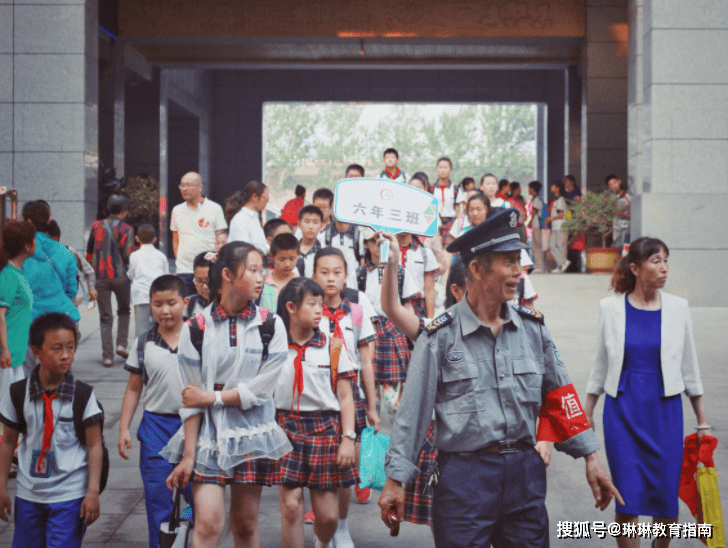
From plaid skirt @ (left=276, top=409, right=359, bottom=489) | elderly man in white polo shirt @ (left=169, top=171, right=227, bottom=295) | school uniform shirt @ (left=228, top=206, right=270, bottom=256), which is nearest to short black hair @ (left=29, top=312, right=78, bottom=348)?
plaid skirt @ (left=276, top=409, right=359, bottom=489)

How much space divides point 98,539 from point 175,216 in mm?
4828

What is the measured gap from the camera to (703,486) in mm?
3994

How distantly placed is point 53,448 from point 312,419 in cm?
119

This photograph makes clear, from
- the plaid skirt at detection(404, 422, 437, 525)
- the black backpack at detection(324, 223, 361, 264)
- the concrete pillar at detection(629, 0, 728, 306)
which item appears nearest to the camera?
the plaid skirt at detection(404, 422, 437, 525)

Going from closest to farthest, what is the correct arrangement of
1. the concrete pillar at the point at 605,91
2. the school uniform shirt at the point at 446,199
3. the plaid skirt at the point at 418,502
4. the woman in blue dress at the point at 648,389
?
the plaid skirt at the point at 418,502 → the woman in blue dress at the point at 648,389 → the school uniform shirt at the point at 446,199 → the concrete pillar at the point at 605,91

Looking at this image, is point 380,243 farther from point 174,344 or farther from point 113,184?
point 113,184

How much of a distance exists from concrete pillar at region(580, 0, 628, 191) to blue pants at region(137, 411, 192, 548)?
16891mm

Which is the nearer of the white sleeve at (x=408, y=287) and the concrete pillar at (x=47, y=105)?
the white sleeve at (x=408, y=287)

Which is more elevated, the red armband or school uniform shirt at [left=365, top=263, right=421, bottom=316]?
school uniform shirt at [left=365, top=263, right=421, bottom=316]

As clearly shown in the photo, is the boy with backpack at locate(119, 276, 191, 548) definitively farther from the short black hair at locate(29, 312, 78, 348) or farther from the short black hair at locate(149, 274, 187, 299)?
the short black hair at locate(29, 312, 78, 348)

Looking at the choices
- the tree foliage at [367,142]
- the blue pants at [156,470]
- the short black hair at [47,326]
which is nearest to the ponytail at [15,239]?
the short black hair at [47,326]

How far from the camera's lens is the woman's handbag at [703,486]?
154 inches

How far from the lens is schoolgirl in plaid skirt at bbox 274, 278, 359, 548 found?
4.00 m

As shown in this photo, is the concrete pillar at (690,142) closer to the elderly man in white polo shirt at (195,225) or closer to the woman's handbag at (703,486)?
the elderly man in white polo shirt at (195,225)
